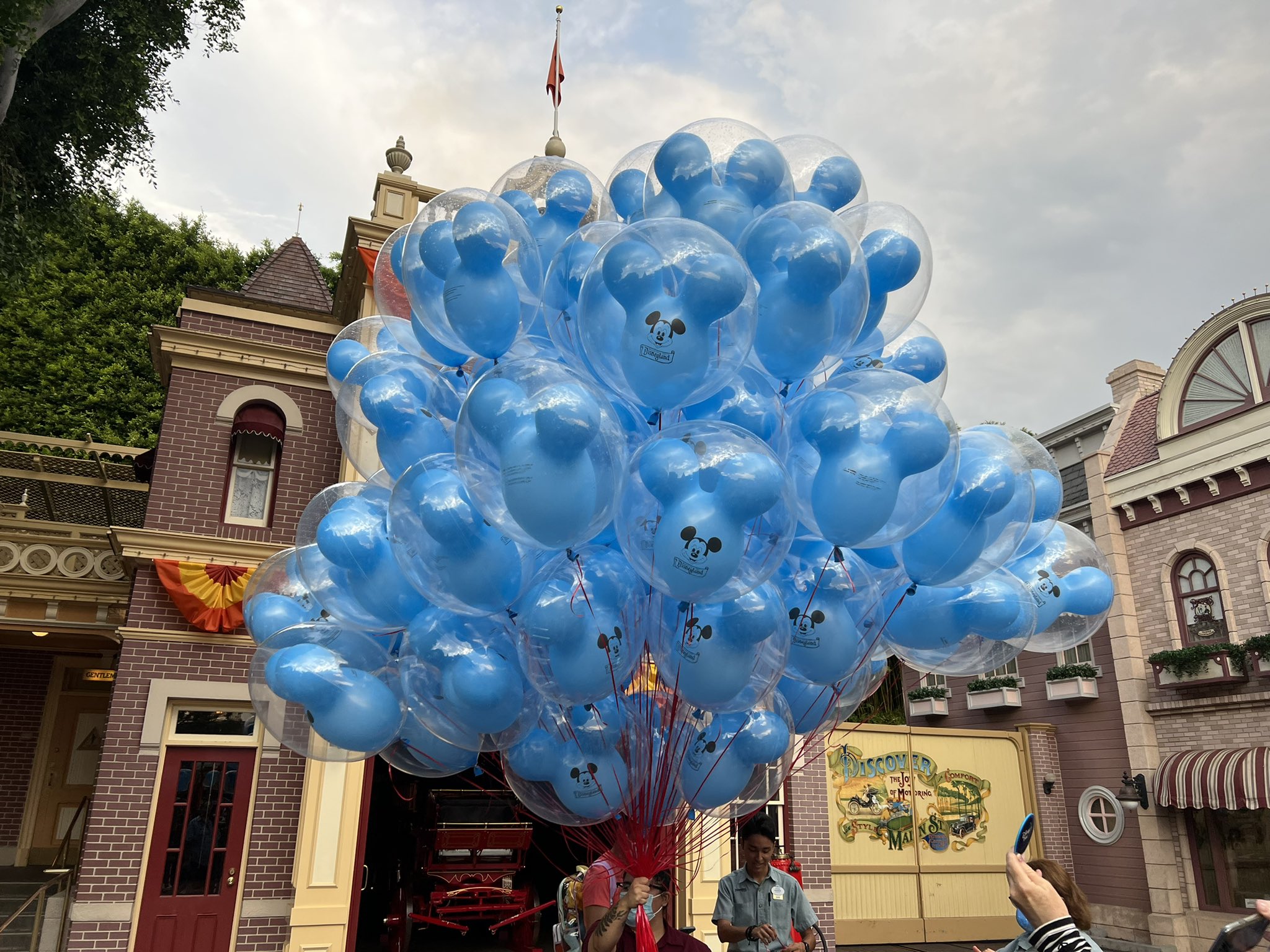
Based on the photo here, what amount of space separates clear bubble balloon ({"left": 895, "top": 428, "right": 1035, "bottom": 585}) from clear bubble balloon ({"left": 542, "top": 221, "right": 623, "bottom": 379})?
5.63ft

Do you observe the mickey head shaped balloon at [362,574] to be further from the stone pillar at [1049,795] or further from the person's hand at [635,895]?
the stone pillar at [1049,795]

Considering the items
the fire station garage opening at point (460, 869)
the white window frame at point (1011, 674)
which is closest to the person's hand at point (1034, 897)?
the fire station garage opening at point (460, 869)

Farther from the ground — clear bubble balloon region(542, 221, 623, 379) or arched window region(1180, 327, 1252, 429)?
arched window region(1180, 327, 1252, 429)

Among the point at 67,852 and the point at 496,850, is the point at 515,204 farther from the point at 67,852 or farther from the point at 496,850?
the point at 67,852

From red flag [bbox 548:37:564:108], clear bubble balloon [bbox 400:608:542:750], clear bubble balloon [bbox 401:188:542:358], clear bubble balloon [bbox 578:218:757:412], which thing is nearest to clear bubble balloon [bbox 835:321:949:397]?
clear bubble balloon [bbox 578:218:757:412]

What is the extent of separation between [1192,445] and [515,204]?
45.5ft

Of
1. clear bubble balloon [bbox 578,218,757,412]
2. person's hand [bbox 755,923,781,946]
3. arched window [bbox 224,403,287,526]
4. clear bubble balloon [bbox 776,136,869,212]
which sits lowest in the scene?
person's hand [bbox 755,923,781,946]

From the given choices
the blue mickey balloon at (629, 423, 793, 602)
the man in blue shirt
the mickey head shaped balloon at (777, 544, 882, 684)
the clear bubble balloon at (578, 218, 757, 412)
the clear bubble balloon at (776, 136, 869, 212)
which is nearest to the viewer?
the blue mickey balloon at (629, 423, 793, 602)

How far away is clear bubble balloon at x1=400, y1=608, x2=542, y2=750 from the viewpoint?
11.7 feet

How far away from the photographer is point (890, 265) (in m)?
4.04

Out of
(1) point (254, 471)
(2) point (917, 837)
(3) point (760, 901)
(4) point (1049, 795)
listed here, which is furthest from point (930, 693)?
(3) point (760, 901)

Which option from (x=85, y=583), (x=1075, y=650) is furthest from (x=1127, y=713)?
(x=85, y=583)

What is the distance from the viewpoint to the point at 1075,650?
16.0m

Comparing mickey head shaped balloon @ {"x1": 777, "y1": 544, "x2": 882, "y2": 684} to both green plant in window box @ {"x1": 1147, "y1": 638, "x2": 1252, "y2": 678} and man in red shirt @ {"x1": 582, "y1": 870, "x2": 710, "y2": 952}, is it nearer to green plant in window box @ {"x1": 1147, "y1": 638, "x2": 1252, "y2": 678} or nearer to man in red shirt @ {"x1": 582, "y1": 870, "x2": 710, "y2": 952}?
man in red shirt @ {"x1": 582, "y1": 870, "x2": 710, "y2": 952}
